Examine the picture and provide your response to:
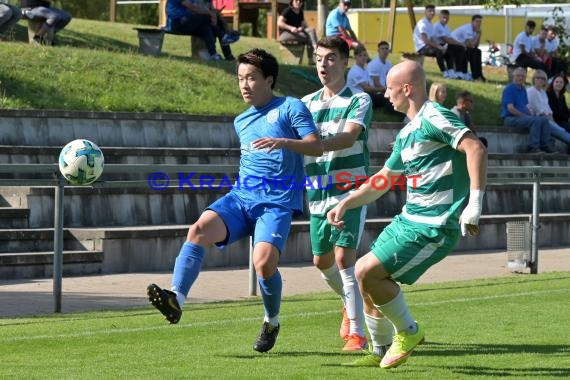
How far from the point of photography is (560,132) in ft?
76.3

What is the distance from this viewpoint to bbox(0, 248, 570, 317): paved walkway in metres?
11.7

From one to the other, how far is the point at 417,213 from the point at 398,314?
0.62 metres

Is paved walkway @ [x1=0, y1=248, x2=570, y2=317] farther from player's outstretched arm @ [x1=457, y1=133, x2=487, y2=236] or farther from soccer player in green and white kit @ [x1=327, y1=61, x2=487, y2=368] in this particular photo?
player's outstretched arm @ [x1=457, y1=133, x2=487, y2=236]

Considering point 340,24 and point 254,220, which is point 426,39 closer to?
point 340,24

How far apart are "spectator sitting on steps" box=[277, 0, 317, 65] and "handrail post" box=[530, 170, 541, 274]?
10.1 metres

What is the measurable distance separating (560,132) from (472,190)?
16.6 meters

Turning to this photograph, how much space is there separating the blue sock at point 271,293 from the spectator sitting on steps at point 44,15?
13.0 meters

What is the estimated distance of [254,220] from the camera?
8422 millimetres

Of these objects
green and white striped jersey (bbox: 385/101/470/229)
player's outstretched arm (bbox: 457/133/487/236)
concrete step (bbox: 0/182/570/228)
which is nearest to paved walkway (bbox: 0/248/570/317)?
concrete step (bbox: 0/182/570/228)

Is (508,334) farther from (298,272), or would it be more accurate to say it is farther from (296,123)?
(298,272)

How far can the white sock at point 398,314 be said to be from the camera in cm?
755

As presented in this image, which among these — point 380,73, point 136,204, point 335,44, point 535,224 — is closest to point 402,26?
point 380,73

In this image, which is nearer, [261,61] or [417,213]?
[417,213]

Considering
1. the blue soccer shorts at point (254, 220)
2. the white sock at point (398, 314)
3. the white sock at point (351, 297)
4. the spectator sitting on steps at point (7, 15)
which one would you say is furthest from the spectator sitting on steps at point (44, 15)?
the white sock at point (398, 314)
